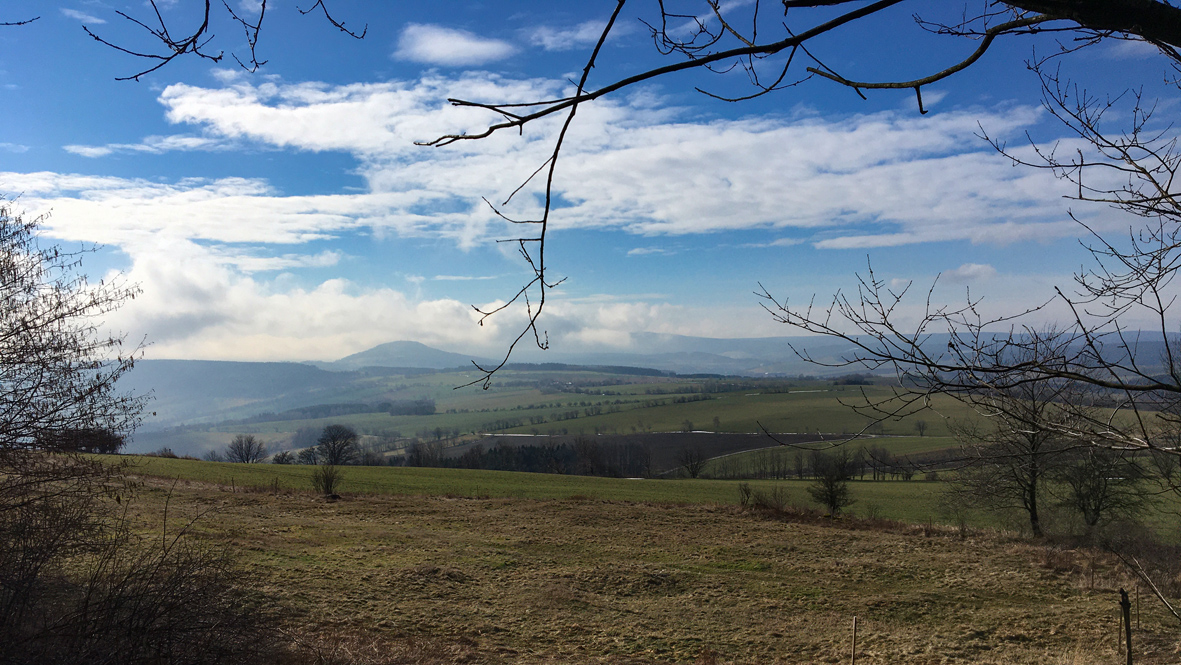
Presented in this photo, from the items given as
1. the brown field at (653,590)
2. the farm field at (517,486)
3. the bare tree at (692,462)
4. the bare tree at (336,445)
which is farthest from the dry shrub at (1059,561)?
the bare tree at (336,445)

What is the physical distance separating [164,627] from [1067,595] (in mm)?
20859

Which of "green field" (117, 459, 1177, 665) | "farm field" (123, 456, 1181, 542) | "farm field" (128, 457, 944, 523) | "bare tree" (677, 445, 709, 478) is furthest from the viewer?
"bare tree" (677, 445, 709, 478)

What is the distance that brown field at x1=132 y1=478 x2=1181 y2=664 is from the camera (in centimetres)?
1155

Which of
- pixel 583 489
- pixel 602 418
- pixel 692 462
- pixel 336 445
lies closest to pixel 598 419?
pixel 602 418

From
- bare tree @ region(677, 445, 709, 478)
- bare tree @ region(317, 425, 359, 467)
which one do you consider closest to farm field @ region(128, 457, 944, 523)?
bare tree @ region(317, 425, 359, 467)

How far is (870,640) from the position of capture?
41.3 feet

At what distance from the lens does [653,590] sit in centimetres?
1639

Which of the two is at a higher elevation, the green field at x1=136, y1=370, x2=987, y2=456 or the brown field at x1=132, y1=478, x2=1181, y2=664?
the brown field at x1=132, y1=478, x2=1181, y2=664

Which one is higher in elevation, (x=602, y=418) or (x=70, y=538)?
(x=70, y=538)

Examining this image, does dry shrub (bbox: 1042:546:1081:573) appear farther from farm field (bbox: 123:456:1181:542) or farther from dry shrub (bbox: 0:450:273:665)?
dry shrub (bbox: 0:450:273:665)

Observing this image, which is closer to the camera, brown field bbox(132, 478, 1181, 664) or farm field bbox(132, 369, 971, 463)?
brown field bbox(132, 478, 1181, 664)

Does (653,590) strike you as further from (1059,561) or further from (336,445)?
(336,445)

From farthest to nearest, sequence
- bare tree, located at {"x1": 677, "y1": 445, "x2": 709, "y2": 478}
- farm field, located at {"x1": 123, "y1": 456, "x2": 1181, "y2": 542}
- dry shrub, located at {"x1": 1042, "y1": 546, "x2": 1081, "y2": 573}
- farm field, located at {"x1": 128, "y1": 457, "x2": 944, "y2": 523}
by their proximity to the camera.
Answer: bare tree, located at {"x1": 677, "y1": 445, "x2": 709, "y2": 478}
farm field, located at {"x1": 128, "y1": 457, "x2": 944, "y2": 523}
farm field, located at {"x1": 123, "y1": 456, "x2": 1181, "y2": 542}
dry shrub, located at {"x1": 1042, "y1": 546, "x2": 1081, "y2": 573}

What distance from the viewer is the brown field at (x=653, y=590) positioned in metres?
11.5
